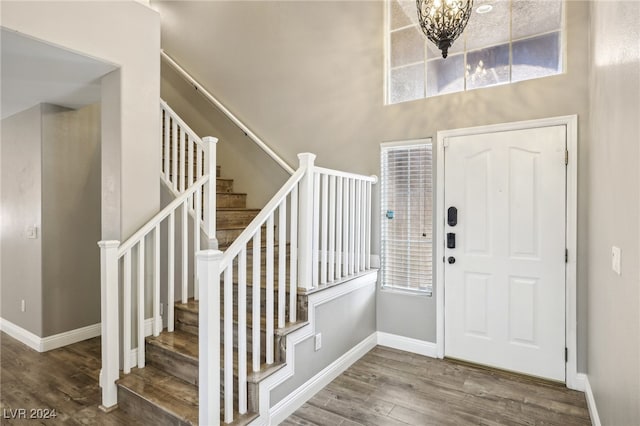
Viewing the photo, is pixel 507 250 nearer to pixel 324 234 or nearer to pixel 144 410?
pixel 324 234

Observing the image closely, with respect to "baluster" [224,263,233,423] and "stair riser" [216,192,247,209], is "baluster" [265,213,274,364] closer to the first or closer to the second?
"baluster" [224,263,233,423]

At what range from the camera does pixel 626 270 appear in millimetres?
1425

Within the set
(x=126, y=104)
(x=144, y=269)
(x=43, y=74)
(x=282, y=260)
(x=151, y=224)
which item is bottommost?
(x=144, y=269)

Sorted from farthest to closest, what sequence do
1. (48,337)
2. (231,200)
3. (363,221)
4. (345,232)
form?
(231,200)
(48,337)
(363,221)
(345,232)

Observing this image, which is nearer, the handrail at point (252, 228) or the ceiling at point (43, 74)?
the handrail at point (252, 228)

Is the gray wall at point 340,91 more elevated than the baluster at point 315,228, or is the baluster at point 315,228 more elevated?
the gray wall at point 340,91

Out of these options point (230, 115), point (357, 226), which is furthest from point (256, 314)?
point (230, 115)

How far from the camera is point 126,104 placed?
267cm

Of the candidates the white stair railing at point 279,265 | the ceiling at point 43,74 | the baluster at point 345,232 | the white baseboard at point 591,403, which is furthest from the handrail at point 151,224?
the white baseboard at point 591,403

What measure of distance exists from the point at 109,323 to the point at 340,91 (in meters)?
2.87

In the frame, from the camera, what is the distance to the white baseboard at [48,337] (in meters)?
3.37

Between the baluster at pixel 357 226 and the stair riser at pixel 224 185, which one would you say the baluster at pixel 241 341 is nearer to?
the baluster at pixel 357 226

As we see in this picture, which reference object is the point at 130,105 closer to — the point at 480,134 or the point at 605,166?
the point at 480,134

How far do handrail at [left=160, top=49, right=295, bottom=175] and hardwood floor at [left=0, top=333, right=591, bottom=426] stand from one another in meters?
2.16
